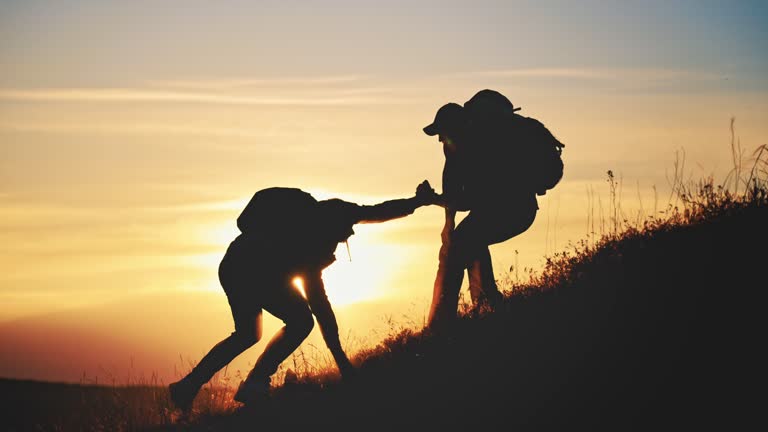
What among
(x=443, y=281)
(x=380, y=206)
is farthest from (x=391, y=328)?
(x=380, y=206)

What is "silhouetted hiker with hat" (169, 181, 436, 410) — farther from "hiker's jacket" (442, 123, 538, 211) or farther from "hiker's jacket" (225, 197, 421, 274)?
"hiker's jacket" (442, 123, 538, 211)

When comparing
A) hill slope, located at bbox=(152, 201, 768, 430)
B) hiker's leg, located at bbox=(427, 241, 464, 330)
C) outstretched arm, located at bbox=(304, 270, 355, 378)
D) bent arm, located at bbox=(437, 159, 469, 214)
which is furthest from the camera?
bent arm, located at bbox=(437, 159, 469, 214)

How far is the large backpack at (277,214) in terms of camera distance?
10633 millimetres

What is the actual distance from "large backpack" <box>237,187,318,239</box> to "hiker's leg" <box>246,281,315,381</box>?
61 cm

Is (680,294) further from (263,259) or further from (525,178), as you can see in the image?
(263,259)

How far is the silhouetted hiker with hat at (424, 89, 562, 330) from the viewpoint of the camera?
11.4 meters

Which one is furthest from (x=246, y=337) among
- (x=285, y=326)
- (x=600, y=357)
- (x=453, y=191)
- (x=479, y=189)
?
(x=600, y=357)

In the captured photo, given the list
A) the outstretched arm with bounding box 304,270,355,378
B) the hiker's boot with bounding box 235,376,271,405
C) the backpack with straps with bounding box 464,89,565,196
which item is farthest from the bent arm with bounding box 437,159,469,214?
the hiker's boot with bounding box 235,376,271,405

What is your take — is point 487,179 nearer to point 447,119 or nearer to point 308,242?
point 447,119

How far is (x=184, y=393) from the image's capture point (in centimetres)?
1096

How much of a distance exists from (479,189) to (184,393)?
4.22 metres

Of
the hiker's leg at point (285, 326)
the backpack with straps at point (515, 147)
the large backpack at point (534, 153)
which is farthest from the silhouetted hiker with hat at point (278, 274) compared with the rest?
the large backpack at point (534, 153)

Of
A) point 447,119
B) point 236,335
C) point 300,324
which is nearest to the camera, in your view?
point 300,324

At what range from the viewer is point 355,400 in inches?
391
